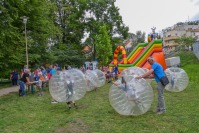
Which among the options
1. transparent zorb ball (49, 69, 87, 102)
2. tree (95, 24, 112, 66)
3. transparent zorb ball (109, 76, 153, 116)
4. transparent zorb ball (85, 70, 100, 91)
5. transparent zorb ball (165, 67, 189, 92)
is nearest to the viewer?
transparent zorb ball (109, 76, 153, 116)

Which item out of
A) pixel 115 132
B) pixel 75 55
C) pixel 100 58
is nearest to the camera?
pixel 115 132

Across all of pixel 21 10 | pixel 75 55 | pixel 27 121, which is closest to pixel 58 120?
pixel 27 121

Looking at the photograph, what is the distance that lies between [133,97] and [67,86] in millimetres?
2815

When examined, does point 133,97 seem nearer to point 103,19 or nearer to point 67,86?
point 67,86

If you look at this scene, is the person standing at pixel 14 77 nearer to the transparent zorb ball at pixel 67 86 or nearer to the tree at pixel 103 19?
the transparent zorb ball at pixel 67 86

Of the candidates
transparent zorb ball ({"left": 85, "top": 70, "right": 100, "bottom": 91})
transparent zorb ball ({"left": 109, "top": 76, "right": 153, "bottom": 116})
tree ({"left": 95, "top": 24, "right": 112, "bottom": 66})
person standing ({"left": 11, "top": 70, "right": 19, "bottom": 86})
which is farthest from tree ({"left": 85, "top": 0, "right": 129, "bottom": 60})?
transparent zorb ball ({"left": 109, "top": 76, "right": 153, "bottom": 116})

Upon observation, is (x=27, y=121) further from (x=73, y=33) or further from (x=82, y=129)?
(x=73, y=33)

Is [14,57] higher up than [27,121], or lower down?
higher up

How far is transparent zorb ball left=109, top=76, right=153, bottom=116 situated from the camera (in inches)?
310

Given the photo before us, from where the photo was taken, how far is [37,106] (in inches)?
433

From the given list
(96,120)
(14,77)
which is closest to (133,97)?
(96,120)

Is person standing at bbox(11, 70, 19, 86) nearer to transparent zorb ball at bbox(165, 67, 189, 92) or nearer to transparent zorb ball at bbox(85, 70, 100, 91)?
transparent zorb ball at bbox(85, 70, 100, 91)

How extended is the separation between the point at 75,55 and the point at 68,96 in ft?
99.1

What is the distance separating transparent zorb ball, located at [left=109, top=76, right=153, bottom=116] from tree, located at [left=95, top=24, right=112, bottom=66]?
33.3 metres
